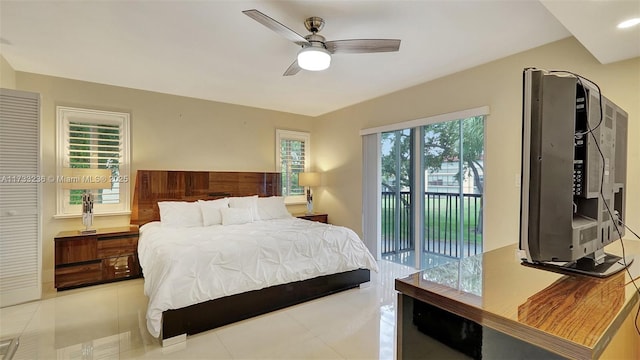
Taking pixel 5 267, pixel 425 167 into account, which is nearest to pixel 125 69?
pixel 5 267

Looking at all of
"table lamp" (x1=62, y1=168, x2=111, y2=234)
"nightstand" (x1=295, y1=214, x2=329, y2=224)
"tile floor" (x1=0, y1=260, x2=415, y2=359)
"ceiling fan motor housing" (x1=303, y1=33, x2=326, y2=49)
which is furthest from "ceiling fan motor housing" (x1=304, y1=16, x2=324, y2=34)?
"nightstand" (x1=295, y1=214, x2=329, y2=224)

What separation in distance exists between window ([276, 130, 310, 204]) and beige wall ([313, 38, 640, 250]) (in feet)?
3.55

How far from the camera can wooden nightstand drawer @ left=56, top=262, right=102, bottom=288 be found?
11.2 feet

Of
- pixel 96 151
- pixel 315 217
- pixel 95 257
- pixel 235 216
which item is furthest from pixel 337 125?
pixel 95 257

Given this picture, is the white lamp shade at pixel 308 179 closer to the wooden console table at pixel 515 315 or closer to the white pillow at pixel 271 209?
the white pillow at pixel 271 209

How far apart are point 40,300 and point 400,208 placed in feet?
14.6

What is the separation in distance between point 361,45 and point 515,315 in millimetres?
2103

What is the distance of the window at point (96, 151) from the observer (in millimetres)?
3756

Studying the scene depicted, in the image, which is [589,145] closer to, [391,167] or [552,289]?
[552,289]

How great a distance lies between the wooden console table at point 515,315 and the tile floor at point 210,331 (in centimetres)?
140

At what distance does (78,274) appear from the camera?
3.49 m

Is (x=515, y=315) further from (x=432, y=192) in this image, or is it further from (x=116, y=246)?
(x=116, y=246)

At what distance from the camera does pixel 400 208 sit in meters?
4.50

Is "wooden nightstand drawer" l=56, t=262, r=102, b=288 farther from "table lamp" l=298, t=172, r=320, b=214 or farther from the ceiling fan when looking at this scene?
the ceiling fan
